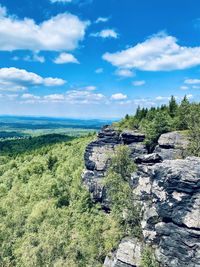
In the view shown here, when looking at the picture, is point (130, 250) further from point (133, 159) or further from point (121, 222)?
point (133, 159)

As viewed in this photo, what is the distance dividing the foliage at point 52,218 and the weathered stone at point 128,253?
18.7 feet

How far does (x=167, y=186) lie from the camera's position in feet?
195

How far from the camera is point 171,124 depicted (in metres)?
91.2

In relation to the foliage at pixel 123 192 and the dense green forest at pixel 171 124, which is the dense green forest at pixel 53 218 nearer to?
the foliage at pixel 123 192

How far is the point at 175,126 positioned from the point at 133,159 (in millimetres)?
13051

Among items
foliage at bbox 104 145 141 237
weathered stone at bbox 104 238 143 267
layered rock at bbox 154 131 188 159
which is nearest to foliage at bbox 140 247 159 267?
weathered stone at bbox 104 238 143 267

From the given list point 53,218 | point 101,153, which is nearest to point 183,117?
point 101,153

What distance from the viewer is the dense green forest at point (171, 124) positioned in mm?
80938

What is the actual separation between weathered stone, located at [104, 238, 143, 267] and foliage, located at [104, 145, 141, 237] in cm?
279

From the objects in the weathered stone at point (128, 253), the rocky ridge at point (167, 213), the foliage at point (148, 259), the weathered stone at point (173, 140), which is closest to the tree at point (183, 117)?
the weathered stone at point (173, 140)

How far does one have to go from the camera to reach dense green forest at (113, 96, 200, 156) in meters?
80.9

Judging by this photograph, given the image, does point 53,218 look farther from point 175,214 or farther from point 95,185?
point 175,214

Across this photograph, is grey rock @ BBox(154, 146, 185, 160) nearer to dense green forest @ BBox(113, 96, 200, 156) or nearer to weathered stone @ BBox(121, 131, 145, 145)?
dense green forest @ BBox(113, 96, 200, 156)

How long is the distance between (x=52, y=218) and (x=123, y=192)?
96.6ft
